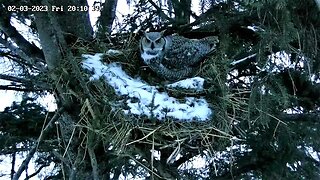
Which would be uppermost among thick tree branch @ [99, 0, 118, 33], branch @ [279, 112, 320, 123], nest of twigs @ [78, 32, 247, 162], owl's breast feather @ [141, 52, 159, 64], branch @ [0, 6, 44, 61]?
thick tree branch @ [99, 0, 118, 33]

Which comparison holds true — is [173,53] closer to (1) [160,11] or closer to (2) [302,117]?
(1) [160,11]

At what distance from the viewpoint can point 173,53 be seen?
2840 millimetres

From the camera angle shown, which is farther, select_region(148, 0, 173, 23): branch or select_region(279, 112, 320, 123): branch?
select_region(148, 0, 173, 23): branch

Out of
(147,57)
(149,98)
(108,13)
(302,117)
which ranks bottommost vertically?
(302,117)

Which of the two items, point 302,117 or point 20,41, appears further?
point 302,117

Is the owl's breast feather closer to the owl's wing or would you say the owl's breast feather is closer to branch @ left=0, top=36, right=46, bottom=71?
the owl's wing

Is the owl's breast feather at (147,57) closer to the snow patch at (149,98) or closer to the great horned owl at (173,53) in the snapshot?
the great horned owl at (173,53)

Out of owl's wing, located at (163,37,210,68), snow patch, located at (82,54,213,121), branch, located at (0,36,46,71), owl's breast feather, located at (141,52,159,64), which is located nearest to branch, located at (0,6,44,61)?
branch, located at (0,36,46,71)

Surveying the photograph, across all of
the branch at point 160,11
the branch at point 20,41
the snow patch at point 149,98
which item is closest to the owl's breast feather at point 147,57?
the snow patch at point 149,98

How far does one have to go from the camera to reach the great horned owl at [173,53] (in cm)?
279

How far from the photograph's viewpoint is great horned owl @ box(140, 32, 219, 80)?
2.79 m

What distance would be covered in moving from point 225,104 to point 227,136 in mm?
136

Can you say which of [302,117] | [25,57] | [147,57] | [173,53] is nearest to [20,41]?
[25,57]

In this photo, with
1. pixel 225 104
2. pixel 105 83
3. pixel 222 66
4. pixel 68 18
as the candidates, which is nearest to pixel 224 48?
pixel 222 66
